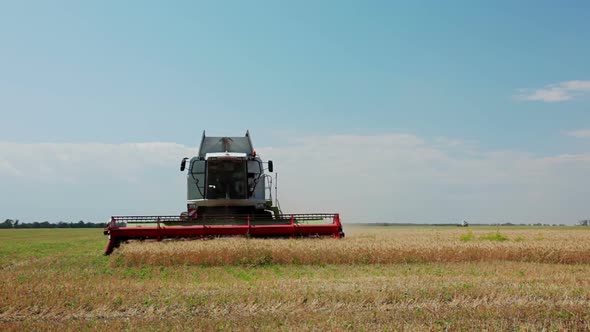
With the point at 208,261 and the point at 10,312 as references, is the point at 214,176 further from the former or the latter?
the point at 10,312

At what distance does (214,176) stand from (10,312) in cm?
1045

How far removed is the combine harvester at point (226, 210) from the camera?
1648cm

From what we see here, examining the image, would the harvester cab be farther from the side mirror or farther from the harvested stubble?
the harvested stubble

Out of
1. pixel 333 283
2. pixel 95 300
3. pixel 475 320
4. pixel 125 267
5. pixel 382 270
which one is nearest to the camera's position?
pixel 475 320

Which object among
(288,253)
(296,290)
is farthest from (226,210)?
(296,290)

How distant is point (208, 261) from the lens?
14789mm

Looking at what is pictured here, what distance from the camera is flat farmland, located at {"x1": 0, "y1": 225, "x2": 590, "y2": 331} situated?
761cm

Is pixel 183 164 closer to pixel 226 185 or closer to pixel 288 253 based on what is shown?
pixel 226 185

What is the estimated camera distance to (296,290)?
30.9ft

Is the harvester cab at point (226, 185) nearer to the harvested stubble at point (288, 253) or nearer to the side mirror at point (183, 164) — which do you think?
the side mirror at point (183, 164)

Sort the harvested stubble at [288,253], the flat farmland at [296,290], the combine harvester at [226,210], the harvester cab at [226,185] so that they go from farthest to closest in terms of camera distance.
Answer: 1. the harvester cab at [226,185]
2. the combine harvester at [226,210]
3. the harvested stubble at [288,253]
4. the flat farmland at [296,290]

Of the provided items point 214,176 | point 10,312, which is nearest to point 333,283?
point 10,312

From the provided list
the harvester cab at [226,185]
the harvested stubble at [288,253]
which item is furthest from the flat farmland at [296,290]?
the harvester cab at [226,185]

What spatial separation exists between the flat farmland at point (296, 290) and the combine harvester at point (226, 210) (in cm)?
94
